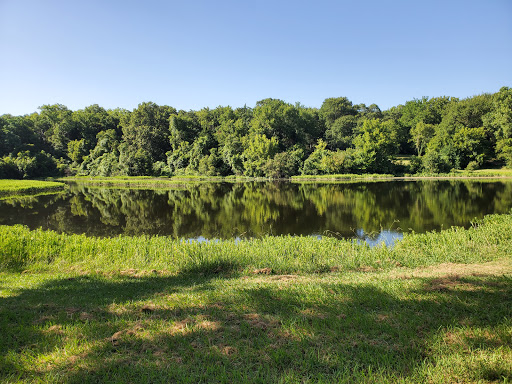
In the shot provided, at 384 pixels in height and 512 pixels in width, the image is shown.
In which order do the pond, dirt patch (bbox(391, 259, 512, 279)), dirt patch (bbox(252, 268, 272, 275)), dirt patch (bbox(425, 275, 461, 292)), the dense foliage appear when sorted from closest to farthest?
1. dirt patch (bbox(425, 275, 461, 292))
2. dirt patch (bbox(391, 259, 512, 279))
3. dirt patch (bbox(252, 268, 272, 275))
4. the pond
5. the dense foliage

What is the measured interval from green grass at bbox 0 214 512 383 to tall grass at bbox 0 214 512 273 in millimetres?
610

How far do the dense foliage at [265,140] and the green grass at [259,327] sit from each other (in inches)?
2533

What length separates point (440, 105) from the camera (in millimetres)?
90500

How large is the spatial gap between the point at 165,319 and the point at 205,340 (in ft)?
3.78

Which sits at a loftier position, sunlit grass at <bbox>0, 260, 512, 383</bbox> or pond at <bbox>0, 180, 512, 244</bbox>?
sunlit grass at <bbox>0, 260, 512, 383</bbox>

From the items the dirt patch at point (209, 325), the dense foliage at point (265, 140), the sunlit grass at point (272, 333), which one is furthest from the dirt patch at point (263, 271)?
the dense foliage at point (265, 140)

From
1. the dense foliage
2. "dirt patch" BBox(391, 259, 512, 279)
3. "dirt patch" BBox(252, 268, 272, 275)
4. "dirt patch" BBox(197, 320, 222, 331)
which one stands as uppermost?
the dense foliage

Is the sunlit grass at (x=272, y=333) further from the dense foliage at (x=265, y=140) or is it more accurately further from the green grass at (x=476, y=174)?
the dense foliage at (x=265, y=140)

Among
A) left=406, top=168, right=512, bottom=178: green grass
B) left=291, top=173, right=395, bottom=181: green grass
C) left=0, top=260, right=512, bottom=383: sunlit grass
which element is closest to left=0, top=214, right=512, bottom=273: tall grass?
left=0, top=260, right=512, bottom=383: sunlit grass

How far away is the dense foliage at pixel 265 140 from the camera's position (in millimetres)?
67375

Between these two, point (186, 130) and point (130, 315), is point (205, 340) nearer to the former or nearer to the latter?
point (130, 315)

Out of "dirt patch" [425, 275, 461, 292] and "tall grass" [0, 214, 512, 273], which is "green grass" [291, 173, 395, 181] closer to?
"tall grass" [0, 214, 512, 273]

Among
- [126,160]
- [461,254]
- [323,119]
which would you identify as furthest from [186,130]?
[461,254]

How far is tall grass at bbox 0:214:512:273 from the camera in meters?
9.73
